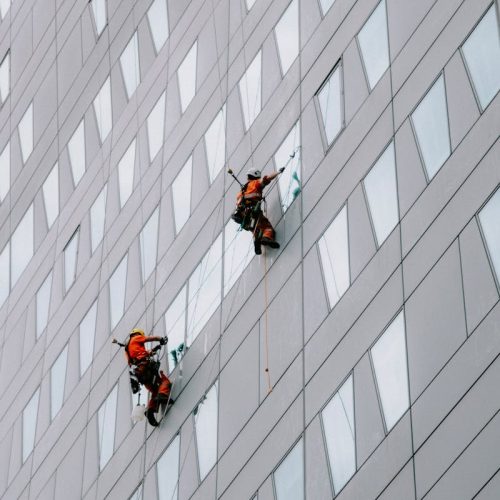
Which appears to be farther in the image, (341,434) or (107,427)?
(107,427)

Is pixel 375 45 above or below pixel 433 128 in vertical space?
above

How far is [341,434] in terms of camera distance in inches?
1182

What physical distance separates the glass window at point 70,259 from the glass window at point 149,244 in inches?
177

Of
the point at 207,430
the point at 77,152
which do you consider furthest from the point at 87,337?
the point at 207,430

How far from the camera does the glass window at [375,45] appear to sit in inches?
1299

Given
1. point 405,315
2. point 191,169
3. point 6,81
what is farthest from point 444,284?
point 6,81

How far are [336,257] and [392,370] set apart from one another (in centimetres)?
362

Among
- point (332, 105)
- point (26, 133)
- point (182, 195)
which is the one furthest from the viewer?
point (26, 133)

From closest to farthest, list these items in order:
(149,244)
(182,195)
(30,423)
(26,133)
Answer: (182,195) < (149,244) < (30,423) < (26,133)

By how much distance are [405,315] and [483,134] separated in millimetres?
3327

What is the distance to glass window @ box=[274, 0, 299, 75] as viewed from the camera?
37.0 m

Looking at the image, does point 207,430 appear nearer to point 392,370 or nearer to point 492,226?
point 392,370

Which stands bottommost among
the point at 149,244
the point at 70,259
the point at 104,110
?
the point at 149,244

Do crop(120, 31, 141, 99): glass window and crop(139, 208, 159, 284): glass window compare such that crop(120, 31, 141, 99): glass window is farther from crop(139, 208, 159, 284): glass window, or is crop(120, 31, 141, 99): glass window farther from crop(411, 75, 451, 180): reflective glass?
crop(411, 75, 451, 180): reflective glass
